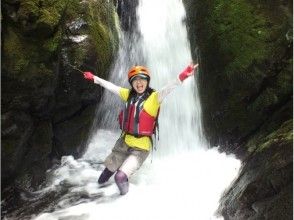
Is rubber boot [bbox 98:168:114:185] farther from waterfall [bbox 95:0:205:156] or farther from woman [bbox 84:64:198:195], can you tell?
waterfall [bbox 95:0:205:156]

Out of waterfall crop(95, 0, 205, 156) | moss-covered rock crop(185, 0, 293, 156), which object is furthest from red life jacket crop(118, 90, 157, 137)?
moss-covered rock crop(185, 0, 293, 156)

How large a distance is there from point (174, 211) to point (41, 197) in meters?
2.19

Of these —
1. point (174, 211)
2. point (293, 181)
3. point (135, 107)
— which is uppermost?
point (135, 107)

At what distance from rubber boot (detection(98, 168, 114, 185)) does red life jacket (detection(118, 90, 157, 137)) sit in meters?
0.81

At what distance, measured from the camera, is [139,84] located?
669 cm

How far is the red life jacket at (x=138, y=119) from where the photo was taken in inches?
261

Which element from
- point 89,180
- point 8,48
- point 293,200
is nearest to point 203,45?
point 89,180

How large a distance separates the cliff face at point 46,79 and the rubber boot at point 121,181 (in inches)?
60.1

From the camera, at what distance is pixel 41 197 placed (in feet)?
21.8

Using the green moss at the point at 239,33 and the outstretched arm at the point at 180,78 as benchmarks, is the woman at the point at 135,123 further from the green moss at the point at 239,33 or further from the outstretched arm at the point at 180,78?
the green moss at the point at 239,33

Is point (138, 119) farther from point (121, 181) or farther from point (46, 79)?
point (46, 79)

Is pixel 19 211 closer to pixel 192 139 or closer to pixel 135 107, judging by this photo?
pixel 135 107

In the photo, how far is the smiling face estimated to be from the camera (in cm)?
664

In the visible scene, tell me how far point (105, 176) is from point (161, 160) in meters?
1.71
